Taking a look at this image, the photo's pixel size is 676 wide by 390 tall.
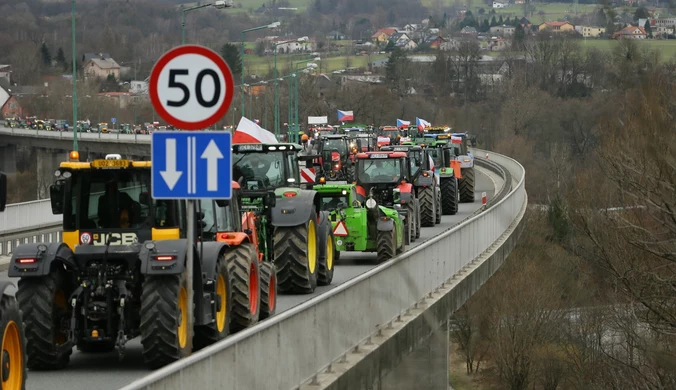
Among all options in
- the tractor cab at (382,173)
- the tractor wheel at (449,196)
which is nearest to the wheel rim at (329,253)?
the tractor cab at (382,173)

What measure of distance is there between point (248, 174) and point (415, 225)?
1275 cm

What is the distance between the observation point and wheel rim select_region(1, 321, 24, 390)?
424 inches

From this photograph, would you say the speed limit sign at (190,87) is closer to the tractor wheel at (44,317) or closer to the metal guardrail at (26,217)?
the tractor wheel at (44,317)

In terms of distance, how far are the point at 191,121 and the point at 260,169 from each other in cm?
1282

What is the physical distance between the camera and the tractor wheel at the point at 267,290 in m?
18.0


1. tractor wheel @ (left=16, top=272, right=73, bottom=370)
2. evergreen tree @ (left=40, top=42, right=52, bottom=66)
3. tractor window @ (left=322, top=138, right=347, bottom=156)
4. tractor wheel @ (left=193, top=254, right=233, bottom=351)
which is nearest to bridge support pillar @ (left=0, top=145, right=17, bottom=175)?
evergreen tree @ (left=40, top=42, right=52, bottom=66)

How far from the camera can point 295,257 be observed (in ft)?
71.5

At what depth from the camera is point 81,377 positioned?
556 inches

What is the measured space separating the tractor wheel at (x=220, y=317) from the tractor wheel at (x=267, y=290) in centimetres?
240

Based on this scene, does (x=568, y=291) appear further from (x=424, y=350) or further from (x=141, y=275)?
(x=141, y=275)

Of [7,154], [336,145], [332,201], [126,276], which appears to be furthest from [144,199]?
[7,154]

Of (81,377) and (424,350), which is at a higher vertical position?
(81,377)

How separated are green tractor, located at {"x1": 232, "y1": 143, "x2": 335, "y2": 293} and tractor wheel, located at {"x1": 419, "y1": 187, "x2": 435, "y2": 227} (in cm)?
1646

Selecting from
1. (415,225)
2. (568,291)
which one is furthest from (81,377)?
(568,291)
